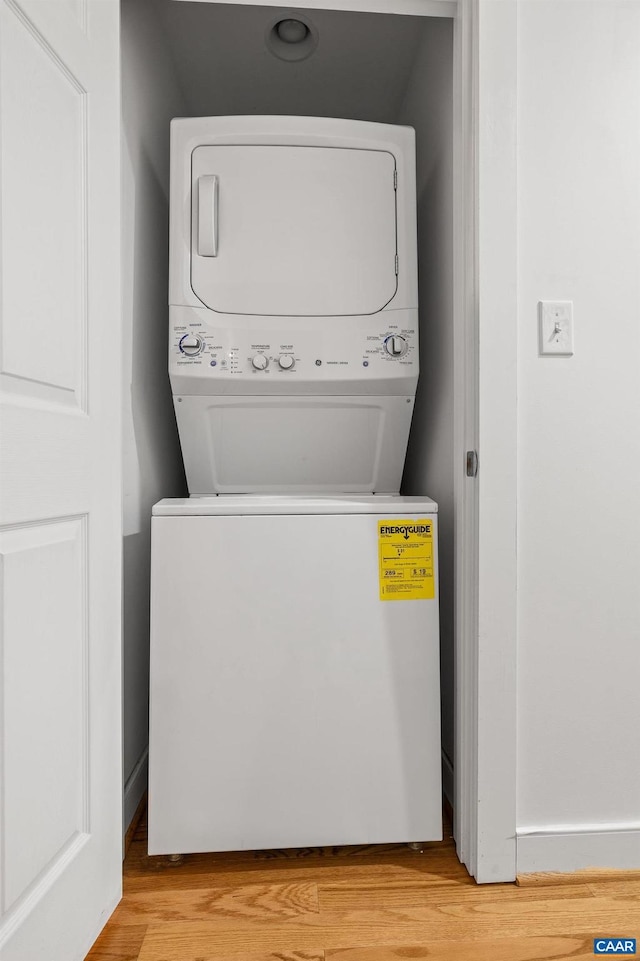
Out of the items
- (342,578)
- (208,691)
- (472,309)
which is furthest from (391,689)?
(472,309)

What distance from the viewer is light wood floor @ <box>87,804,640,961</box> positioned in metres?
1.08

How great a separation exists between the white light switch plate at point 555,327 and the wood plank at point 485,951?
1105mm

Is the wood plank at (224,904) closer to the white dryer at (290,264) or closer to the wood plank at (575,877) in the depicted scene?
the wood plank at (575,877)

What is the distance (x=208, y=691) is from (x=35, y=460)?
0.64m

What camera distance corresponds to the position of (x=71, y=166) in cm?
102

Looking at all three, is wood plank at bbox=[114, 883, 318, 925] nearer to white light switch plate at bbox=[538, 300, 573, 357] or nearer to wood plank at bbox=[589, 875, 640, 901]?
wood plank at bbox=[589, 875, 640, 901]

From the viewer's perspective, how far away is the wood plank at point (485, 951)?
3.50ft

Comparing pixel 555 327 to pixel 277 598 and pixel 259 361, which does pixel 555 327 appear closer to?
pixel 259 361

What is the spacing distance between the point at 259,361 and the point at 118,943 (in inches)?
46.9

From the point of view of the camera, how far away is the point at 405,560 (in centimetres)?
134

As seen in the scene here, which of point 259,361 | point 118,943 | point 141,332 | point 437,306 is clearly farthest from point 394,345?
point 118,943

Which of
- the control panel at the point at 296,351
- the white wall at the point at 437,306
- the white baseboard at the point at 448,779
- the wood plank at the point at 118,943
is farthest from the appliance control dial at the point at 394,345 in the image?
the wood plank at the point at 118,943

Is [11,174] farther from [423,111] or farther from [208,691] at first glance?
[423,111]

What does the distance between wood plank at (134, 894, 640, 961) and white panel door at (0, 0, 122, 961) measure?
0.16 m
